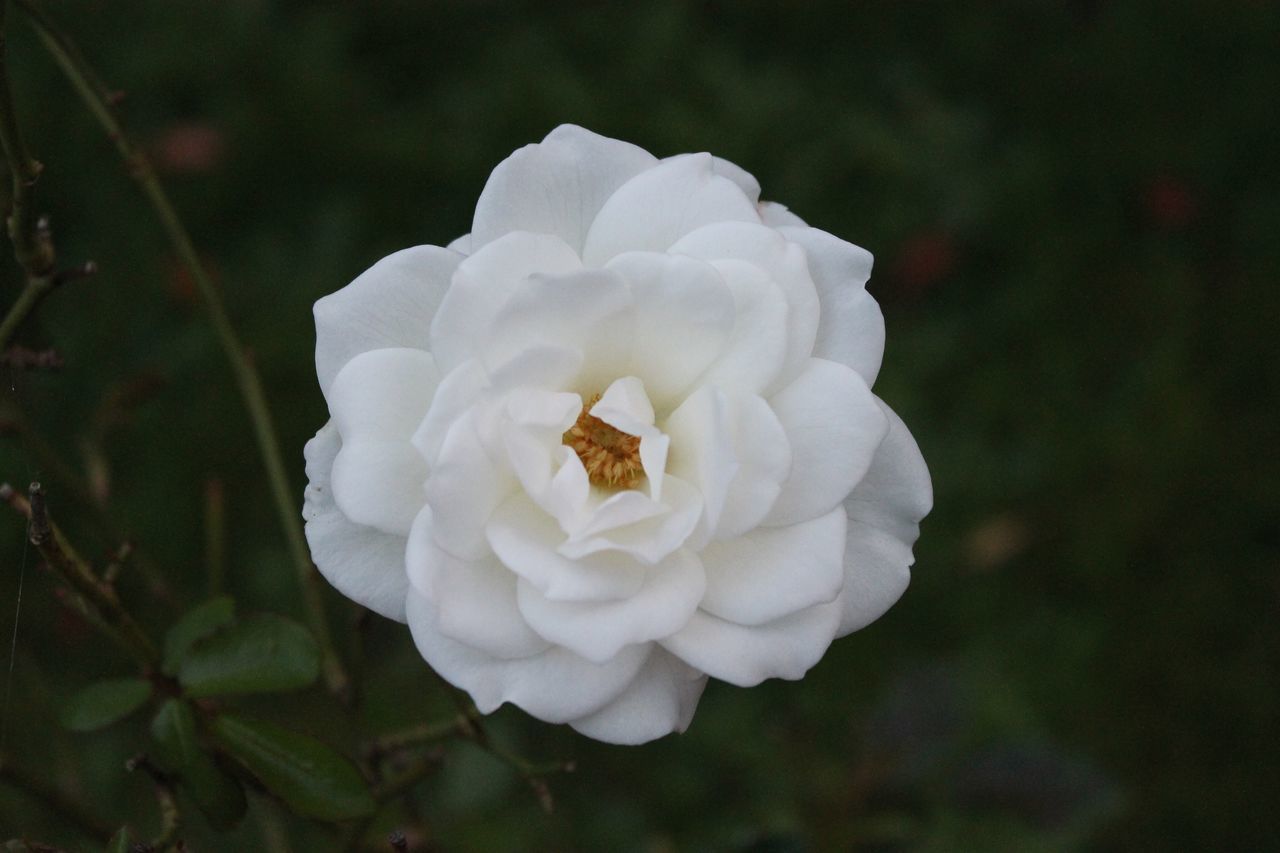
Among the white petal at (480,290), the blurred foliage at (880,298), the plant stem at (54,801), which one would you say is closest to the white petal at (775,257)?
the white petal at (480,290)

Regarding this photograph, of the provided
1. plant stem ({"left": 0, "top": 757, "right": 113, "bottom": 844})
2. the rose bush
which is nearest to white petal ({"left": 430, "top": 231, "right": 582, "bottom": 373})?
the rose bush

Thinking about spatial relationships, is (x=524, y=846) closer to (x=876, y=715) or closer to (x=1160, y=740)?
(x=876, y=715)

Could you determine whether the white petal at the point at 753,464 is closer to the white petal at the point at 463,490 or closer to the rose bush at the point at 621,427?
the rose bush at the point at 621,427

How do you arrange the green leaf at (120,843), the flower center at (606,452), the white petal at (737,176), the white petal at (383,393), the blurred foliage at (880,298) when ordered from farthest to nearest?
1. the blurred foliage at (880,298)
2. the flower center at (606,452)
3. the white petal at (737,176)
4. the white petal at (383,393)
5. the green leaf at (120,843)

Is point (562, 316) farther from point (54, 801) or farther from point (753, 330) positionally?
point (54, 801)

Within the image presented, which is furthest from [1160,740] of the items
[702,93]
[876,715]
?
[702,93]

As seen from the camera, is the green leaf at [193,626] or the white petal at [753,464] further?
the green leaf at [193,626]

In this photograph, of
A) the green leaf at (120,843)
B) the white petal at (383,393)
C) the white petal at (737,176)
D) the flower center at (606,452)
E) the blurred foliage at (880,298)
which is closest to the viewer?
the green leaf at (120,843)
